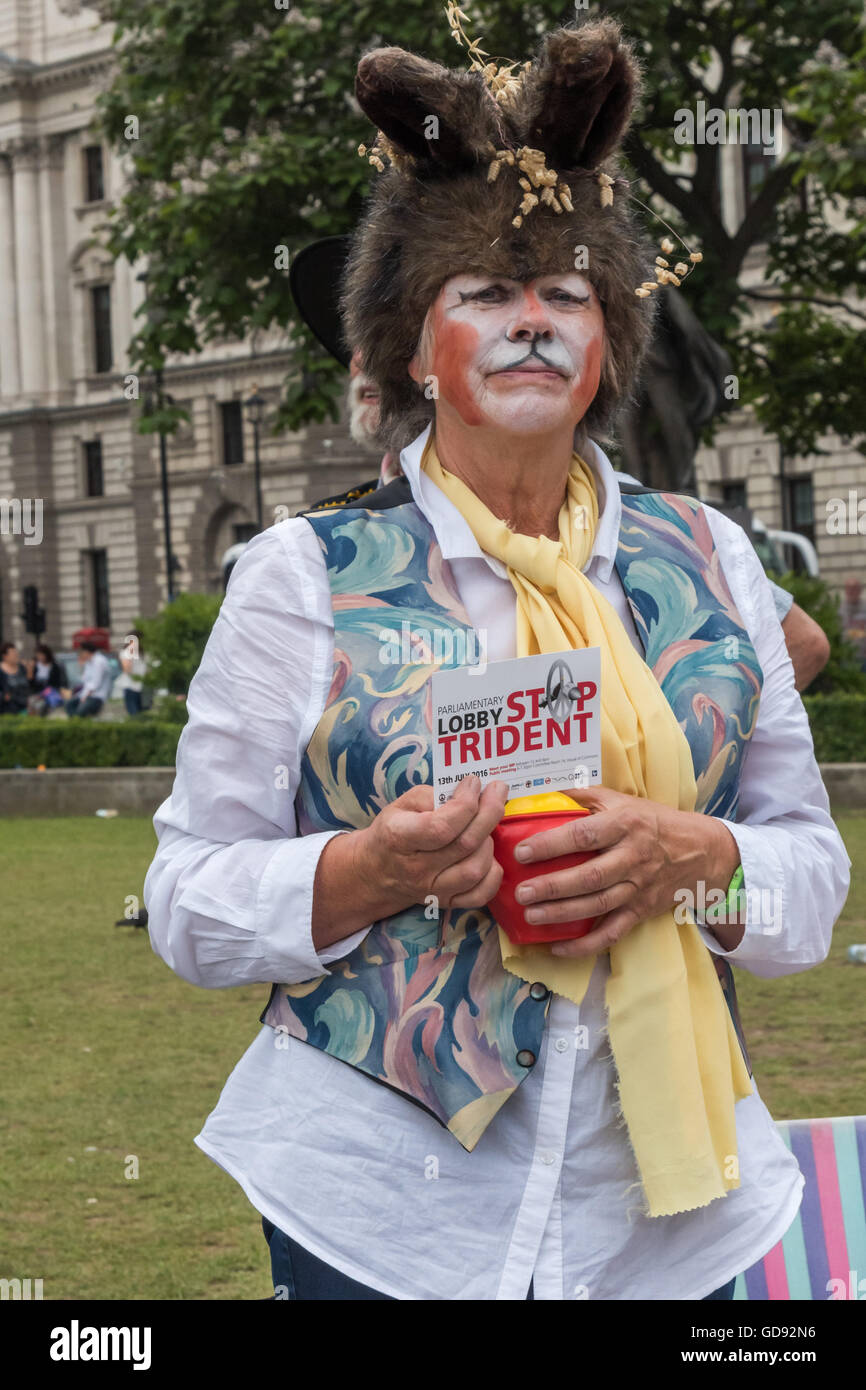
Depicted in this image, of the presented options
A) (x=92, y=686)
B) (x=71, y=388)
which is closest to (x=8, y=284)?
(x=71, y=388)

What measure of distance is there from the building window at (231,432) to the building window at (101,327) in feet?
27.2

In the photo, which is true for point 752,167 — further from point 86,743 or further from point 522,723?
point 522,723

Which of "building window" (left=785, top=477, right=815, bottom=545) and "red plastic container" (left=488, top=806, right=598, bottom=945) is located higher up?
"red plastic container" (left=488, top=806, right=598, bottom=945)

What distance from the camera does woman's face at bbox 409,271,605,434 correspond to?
2.39 meters

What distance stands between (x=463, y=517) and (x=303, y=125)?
662 inches

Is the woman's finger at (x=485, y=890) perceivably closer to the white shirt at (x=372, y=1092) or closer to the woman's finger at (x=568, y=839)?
the woman's finger at (x=568, y=839)

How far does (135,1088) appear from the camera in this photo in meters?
7.00

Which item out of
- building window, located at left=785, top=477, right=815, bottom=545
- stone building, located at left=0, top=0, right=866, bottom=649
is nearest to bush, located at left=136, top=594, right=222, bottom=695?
building window, located at left=785, top=477, right=815, bottom=545

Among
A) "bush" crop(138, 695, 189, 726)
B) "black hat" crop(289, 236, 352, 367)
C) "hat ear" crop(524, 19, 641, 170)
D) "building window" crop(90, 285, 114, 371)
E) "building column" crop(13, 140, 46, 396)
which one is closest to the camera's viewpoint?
"hat ear" crop(524, 19, 641, 170)

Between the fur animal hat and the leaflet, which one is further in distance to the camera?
the fur animal hat

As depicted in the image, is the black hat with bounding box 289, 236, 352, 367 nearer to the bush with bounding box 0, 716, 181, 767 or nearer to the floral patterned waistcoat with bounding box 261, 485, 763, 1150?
the floral patterned waistcoat with bounding box 261, 485, 763, 1150

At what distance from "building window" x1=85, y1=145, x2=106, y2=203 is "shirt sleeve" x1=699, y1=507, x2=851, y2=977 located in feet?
197
